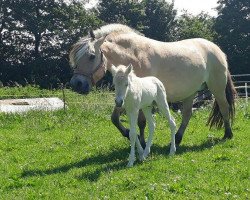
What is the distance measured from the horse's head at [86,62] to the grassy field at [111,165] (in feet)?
5.00

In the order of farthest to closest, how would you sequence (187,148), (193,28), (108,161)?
(193,28)
(187,148)
(108,161)

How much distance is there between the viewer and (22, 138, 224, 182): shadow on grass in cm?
759

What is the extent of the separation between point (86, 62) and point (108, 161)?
6.45 ft

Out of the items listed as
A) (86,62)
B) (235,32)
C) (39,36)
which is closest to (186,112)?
(86,62)

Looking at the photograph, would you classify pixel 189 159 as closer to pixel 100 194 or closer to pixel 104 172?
pixel 104 172

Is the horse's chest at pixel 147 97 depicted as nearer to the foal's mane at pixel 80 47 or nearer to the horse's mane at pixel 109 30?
the foal's mane at pixel 80 47

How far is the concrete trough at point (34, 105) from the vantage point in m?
16.8

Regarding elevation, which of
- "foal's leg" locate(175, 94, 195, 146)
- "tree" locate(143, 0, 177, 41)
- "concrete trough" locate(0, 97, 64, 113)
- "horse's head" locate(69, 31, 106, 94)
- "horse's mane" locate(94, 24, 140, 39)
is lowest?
"concrete trough" locate(0, 97, 64, 113)

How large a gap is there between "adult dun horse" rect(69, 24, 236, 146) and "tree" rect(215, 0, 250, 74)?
39865 mm

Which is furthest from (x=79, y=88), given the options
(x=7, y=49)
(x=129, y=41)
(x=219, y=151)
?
(x=7, y=49)

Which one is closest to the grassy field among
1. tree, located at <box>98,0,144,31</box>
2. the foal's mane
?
the foal's mane

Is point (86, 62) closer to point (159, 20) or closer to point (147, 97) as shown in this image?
point (147, 97)

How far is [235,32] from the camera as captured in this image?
53312 millimetres

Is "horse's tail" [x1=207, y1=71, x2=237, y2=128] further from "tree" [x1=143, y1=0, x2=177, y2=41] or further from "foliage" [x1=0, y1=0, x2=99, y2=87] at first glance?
"tree" [x1=143, y1=0, x2=177, y2=41]
